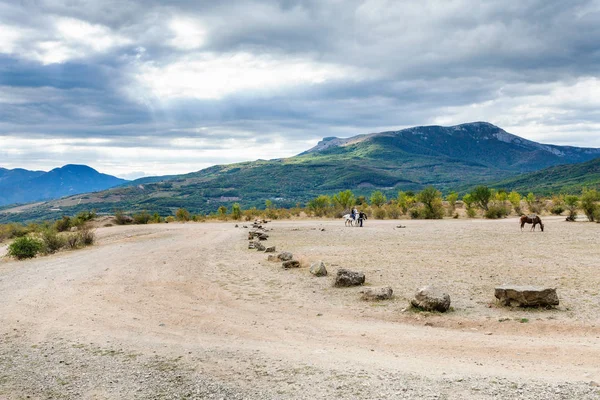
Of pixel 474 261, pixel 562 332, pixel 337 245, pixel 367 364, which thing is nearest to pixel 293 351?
pixel 367 364

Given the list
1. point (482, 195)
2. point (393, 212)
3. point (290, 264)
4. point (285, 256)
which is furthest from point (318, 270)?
point (482, 195)

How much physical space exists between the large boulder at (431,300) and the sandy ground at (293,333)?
0.32 metres

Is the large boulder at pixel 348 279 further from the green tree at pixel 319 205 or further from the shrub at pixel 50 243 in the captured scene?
the green tree at pixel 319 205

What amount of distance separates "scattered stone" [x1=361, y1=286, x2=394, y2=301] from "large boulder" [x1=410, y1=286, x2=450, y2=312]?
1255 millimetres

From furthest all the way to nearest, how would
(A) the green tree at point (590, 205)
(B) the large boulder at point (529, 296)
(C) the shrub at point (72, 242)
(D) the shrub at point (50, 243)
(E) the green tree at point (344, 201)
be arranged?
(E) the green tree at point (344, 201)
(A) the green tree at point (590, 205)
(C) the shrub at point (72, 242)
(D) the shrub at point (50, 243)
(B) the large boulder at point (529, 296)

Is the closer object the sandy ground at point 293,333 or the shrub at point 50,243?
the sandy ground at point 293,333

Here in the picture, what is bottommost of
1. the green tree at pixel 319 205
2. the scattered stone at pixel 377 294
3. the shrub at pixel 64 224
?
the scattered stone at pixel 377 294

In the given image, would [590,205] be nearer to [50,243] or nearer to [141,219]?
[50,243]

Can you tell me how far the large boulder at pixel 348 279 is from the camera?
13.7m

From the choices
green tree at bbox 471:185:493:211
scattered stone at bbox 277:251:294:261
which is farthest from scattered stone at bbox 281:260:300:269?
green tree at bbox 471:185:493:211

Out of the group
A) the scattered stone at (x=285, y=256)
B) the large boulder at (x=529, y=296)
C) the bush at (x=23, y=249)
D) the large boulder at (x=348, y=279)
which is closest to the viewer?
the large boulder at (x=529, y=296)

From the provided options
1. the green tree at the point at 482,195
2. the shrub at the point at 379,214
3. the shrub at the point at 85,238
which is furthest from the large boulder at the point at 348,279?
the green tree at the point at 482,195

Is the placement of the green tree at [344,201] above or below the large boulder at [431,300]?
above

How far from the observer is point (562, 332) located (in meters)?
8.78
